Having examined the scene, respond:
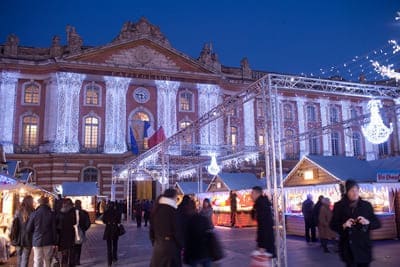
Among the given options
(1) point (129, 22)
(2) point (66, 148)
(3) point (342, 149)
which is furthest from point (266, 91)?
(3) point (342, 149)

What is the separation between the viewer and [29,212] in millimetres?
8742

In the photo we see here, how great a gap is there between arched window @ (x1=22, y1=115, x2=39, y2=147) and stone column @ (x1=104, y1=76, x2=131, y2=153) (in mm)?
5509

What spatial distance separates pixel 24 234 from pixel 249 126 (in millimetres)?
31910

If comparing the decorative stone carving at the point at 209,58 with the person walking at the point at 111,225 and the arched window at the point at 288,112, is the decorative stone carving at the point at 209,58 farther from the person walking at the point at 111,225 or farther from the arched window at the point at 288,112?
the person walking at the point at 111,225

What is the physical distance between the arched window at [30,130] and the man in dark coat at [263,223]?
29.7m

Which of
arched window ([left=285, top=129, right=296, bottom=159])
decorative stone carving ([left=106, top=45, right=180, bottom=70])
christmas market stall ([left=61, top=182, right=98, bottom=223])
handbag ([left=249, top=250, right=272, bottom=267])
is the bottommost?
handbag ([left=249, top=250, right=272, bottom=267])

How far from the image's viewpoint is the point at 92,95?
3488cm

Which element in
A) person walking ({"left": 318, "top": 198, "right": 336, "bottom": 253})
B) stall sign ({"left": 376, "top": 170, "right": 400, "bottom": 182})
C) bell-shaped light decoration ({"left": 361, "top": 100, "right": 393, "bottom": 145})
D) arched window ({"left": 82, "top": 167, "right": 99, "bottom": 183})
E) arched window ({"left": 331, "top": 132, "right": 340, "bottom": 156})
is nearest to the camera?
person walking ({"left": 318, "top": 198, "right": 336, "bottom": 253})

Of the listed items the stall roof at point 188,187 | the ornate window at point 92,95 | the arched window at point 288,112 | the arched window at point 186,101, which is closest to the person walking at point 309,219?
the stall roof at point 188,187

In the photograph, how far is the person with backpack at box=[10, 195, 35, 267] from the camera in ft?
28.2

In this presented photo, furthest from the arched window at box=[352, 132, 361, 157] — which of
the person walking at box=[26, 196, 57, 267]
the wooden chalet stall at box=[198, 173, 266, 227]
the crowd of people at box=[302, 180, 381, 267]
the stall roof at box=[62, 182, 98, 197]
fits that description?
the crowd of people at box=[302, 180, 381, 267]

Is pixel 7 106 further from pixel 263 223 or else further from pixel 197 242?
pixel 263 223

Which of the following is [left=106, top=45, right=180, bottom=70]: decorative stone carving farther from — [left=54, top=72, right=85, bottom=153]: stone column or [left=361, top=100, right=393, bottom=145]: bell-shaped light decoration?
[left=361, top=100, right=393, bottom=145]: bell-shaped light decoration

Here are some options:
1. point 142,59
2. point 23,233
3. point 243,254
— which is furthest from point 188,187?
point 23,233
